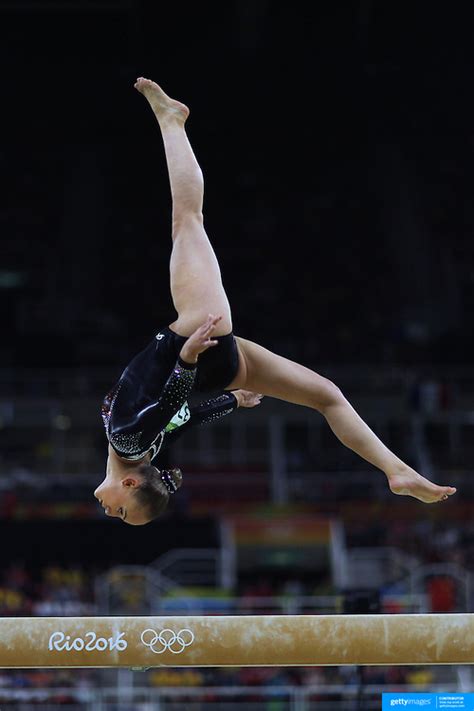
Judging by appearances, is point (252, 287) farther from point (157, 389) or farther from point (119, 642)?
point (119, 642)

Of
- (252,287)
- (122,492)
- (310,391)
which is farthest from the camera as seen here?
(252,287)

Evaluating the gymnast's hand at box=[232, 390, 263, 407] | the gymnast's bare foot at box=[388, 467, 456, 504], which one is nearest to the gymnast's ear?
the gymnast's hand at box=[232, 390, 263, 407]

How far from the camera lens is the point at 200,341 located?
16.7 ft

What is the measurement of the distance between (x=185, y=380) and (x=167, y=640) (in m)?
1.23

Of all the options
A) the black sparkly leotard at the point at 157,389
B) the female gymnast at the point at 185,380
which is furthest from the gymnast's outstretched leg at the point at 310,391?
the black sparkly leotard at the point at 157,389

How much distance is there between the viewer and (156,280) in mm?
26359

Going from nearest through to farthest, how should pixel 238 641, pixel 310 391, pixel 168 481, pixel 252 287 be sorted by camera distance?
pixel 238 641
pixel 310 391
pixel 168 481
pixel 252 287

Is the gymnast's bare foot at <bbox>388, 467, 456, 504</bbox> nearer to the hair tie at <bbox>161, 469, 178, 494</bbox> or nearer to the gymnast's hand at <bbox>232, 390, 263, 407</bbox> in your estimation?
the hair tie at <bbox>161, 469, 178, 494</bbox>

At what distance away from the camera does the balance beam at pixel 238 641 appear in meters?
5.00

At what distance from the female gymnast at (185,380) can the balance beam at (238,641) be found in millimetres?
588

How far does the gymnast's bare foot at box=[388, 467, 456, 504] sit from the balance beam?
1.81 ft

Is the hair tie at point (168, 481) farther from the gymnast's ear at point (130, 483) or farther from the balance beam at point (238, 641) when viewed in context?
the balance beam at point (238, 641)

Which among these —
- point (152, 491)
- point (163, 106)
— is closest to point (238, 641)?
point (152, 491)

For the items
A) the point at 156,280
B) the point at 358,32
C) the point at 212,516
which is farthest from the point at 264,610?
the point at 358,32
